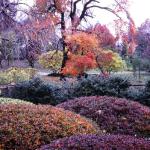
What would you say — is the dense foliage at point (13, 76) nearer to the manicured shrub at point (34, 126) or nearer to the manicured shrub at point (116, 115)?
the manicured shrub at point (116, 115)

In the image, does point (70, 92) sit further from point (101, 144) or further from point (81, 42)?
point (81, 42)

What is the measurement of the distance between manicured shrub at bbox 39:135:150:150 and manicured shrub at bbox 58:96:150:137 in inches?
177

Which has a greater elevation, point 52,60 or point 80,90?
point 52,60

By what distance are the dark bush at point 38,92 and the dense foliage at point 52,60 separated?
65.0 feet

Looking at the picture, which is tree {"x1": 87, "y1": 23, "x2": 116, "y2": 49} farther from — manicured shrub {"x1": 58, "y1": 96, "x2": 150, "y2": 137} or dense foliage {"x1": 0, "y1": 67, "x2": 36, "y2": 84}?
manicured shrub {"x1": 58, "y1": 96, "x2": 150, "y2": 137}

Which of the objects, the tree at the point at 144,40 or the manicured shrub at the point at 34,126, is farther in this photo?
the tree at the point at 144,40

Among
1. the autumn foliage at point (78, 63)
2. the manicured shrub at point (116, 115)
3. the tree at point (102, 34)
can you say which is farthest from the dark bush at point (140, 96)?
the tree at point (102, 34)

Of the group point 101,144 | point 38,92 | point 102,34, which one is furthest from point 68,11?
point 101,144

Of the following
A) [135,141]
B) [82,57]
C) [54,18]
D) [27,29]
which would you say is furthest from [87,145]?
[54,18]

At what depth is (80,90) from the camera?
1542cm

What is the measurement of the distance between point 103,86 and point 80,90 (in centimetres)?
90

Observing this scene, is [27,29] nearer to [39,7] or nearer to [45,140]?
[45,140]

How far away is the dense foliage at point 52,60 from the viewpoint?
37.0 metres

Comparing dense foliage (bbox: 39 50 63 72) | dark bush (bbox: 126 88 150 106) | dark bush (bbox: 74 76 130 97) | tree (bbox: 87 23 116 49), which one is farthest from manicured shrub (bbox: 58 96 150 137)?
dense foliage (bbox: 39 50 63 72)
